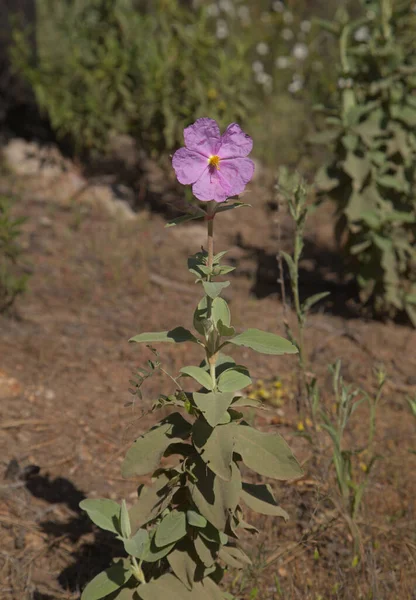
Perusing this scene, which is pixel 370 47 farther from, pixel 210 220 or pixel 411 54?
pixel 210 220

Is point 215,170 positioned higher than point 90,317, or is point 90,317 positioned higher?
point 215,170

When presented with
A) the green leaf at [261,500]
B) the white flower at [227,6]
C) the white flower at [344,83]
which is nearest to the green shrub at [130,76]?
the white flower at [344,83]

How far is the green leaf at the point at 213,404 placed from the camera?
154cm

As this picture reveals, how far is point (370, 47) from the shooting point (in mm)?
3533

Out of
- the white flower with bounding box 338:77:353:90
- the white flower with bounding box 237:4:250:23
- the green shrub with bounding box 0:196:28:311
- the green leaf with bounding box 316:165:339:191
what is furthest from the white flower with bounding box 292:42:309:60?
the green shrub with bounding box 0:196:28:311

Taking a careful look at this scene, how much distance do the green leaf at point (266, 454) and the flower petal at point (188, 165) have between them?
0.61 m

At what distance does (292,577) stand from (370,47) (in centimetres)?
265

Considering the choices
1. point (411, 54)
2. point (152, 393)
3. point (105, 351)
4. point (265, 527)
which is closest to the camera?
point (265, 527)

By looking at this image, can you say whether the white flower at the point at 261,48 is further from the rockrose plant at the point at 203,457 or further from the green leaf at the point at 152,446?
the green leaf at the point at 152,446

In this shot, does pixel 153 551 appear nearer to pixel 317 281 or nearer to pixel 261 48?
pixel 317 281

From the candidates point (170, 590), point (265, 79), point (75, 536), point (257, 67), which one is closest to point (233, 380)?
point (170, 590)

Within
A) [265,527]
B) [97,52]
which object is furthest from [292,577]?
[97,52]

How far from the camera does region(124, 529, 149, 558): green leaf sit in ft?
5.42

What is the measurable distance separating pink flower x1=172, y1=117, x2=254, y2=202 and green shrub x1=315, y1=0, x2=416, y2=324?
6.34 ft
